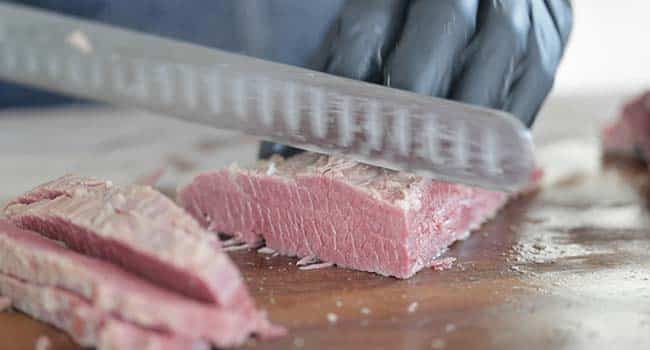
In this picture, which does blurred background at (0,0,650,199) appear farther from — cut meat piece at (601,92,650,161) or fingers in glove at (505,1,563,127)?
fingers in glove at (505,1,563,127)

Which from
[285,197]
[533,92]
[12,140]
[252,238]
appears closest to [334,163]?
[285,197]

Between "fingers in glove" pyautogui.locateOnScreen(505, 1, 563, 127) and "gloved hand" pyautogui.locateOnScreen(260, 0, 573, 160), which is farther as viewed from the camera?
"fingers in glove" pyautogui.locateOnScreen(505, 1, 563, 127)

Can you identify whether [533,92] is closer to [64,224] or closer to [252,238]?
[252,238]


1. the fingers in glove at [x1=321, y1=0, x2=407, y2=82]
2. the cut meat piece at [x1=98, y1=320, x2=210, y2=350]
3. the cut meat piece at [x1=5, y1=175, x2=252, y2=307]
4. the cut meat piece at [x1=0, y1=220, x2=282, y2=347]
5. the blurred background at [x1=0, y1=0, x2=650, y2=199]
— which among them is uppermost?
the fingers in glove at [x1=321, y1=0, x2=407, y2=82]

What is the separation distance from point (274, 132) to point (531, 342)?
125 cm

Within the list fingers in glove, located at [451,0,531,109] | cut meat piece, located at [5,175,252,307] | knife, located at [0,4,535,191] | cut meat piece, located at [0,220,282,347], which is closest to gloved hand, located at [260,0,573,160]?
fingers in glove, located at [451,0,531,109]

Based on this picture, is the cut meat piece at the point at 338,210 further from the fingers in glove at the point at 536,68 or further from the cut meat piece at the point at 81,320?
the cut meat piece at the point at 81,320

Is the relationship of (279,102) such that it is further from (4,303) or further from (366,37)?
(4,303)

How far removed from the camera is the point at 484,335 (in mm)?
2521

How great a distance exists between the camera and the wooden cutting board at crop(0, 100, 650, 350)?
8.25ft

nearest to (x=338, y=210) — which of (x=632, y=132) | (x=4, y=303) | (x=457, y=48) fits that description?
(x=457, y=48)

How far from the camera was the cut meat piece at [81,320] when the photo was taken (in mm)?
2334

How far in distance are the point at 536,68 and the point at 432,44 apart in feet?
1.55

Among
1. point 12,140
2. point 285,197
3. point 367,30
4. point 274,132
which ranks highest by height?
point 367,30
